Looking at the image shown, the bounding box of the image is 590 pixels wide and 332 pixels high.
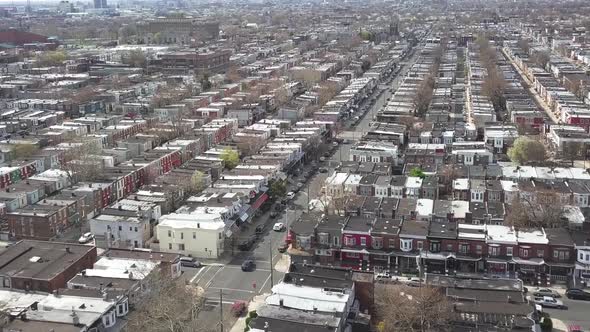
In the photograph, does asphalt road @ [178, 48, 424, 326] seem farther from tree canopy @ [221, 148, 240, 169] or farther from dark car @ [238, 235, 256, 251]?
tree canopy @ [221, 148, 240, 169]

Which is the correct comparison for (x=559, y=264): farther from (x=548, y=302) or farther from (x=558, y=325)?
(x=558, y=325)

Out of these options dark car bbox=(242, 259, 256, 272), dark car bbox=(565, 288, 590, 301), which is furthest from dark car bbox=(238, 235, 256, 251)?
dark car bbox=(565, 288, 590, 301)

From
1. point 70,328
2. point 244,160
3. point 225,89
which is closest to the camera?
point 70,328

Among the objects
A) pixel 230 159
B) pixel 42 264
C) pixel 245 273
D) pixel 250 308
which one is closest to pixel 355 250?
pixel 245 273

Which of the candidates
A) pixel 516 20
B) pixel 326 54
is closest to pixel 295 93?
pixel 326 54

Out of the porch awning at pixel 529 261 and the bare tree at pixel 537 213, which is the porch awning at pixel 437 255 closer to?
the porch awning at pixel 529 261

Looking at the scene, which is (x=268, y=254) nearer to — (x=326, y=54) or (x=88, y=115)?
(x=88, y=115)
